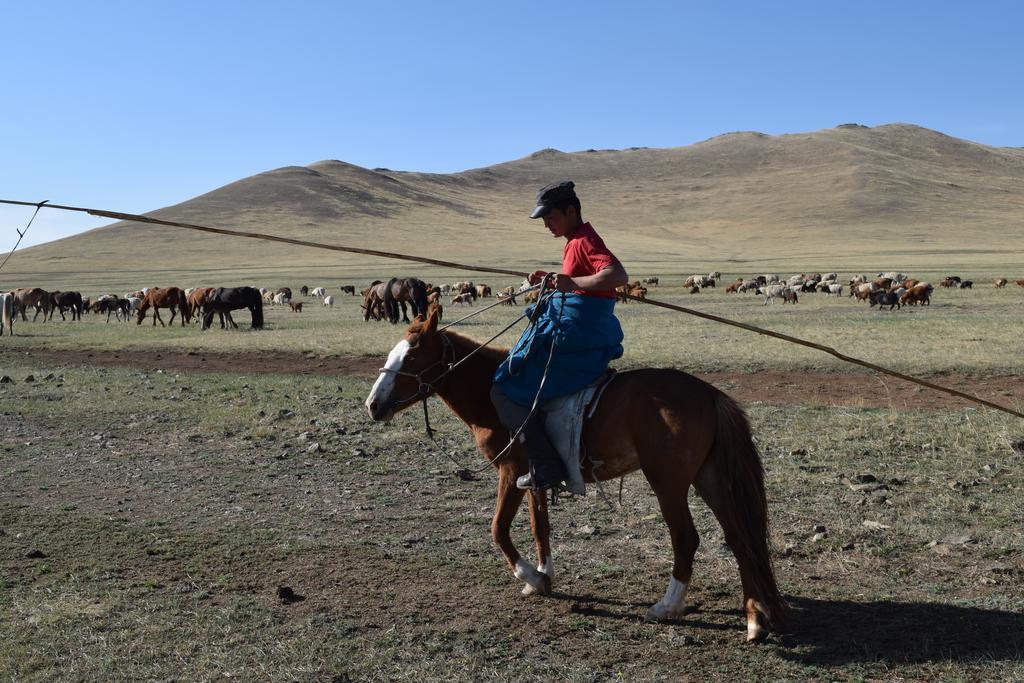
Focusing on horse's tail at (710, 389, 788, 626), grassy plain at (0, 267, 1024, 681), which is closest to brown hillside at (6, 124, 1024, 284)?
grassy plain at (0, 267, 1024, 681)

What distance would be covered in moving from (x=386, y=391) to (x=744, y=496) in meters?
2.26

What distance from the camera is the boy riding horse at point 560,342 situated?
17.1 ft

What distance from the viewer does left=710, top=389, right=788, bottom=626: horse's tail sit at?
489 cm

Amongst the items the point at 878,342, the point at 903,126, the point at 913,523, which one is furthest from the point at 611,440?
the point at 903,126

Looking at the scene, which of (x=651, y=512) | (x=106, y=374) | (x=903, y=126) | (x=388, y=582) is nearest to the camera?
(x=388, y=582)

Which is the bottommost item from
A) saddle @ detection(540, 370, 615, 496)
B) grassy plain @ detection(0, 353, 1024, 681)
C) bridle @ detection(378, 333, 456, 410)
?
grassy plain @ detection(0, 353, 1024, 681)

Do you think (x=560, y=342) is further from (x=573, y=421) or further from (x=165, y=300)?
(x=165, y=300)

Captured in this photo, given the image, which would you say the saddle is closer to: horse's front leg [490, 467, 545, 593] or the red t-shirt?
horse's front leg [490, 467, 545, 593]

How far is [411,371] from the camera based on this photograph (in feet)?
18.4

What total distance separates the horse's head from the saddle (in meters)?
0.83

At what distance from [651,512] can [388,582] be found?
8.01ft

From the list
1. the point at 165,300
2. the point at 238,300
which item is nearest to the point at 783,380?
the point at 238,300

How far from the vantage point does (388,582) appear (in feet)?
19.0

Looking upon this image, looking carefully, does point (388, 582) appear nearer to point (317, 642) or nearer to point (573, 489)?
point (317, 642)
